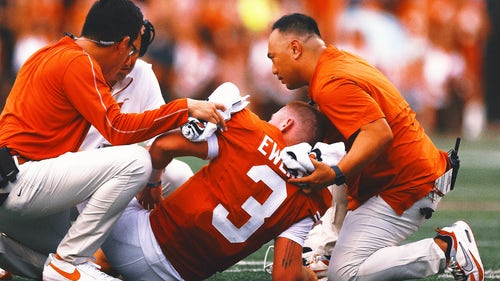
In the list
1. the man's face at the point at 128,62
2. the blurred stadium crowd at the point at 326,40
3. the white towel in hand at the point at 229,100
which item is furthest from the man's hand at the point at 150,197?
the blurred stadium crowd at the point at 326,40

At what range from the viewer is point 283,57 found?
495 centimetres

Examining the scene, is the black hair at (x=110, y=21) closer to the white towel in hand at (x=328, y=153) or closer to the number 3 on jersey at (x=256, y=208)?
the number 3 on jersey at (x=256, y=208)

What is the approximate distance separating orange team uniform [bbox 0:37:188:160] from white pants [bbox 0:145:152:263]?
9cm

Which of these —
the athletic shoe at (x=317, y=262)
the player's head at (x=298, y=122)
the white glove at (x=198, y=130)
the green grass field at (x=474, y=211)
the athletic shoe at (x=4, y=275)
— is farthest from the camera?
the green grass field at (x=474, y=211)

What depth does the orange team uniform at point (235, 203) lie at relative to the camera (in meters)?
4.47

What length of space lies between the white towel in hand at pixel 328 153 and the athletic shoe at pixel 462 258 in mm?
704

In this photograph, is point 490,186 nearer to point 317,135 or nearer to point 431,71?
point 317,135

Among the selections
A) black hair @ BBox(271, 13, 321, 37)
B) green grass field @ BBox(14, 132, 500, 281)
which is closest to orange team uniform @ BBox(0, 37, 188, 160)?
black hair @ BBox(271, 13, 321, 37)

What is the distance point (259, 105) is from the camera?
1756cm

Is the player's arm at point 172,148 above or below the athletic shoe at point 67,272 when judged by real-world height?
above

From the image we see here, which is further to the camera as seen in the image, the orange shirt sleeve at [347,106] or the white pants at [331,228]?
the white pants at [331,228]

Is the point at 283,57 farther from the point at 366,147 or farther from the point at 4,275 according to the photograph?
the point at 4,275

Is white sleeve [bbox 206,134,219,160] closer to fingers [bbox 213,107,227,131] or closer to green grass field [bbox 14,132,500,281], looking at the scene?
fingers [bbox 213,107,227,131]

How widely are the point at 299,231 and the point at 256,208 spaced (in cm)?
23
